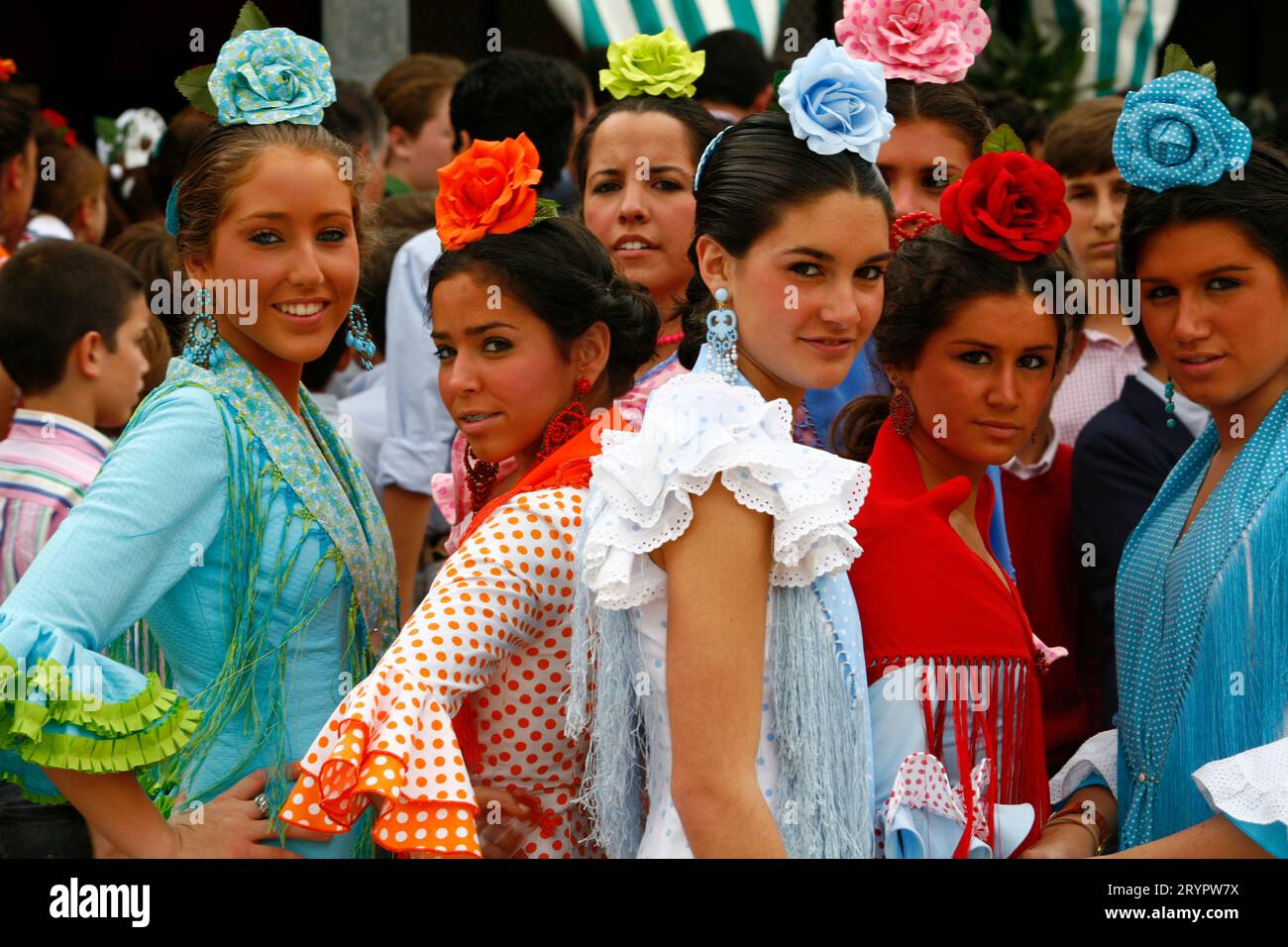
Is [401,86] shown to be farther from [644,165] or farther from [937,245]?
[937,245]

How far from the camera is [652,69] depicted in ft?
12.8

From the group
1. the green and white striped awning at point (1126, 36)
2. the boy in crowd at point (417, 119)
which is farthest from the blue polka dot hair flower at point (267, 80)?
the green and white striped awning at point (1126, 36)

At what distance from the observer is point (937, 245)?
294cm

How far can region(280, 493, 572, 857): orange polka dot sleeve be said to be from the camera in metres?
2.24

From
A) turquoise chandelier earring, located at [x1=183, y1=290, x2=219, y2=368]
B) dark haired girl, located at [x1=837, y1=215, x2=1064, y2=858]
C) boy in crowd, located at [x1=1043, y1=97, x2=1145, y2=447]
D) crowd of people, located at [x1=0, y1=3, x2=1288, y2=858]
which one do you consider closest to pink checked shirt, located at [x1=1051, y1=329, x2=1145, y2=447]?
boy in crowd, located at [x1=1043, y1=97, x2=1145, y2=447]

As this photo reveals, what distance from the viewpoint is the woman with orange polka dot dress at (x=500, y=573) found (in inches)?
89.5

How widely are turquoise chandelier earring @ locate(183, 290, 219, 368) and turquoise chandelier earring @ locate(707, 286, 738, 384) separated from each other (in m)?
0.93

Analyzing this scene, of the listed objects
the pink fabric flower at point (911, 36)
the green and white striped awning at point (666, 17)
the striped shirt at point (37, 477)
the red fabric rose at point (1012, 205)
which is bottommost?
the striped shirt at point (37, 477)

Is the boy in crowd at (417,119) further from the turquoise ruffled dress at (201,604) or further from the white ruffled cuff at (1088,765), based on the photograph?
the white ruffled cuff at (1088,765)

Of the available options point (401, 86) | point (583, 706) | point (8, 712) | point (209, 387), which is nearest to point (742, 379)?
point (583, 706)

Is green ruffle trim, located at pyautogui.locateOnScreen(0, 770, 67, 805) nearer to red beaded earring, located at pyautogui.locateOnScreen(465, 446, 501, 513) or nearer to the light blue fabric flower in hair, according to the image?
red beaded earring, located at pyautogui.locateOnScreen(465, 446, 501, 513)

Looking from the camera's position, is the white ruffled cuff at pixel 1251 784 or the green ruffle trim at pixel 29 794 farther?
the green ruffle trim at pixel 29 794

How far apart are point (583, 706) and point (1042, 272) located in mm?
1159

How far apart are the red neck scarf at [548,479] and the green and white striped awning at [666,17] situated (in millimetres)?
4772
